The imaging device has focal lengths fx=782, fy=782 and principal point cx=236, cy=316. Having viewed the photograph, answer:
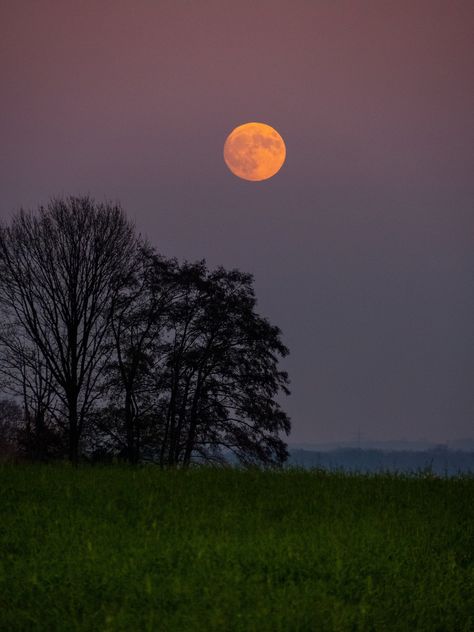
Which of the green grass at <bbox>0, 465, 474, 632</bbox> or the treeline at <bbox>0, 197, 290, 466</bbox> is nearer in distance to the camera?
the green grass at <bbox>0, 465, 474, 632</bbox>

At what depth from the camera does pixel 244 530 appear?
12.3 metres

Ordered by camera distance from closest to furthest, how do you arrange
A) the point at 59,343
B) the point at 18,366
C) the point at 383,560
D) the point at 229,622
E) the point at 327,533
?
the point at 229,622 → the point at 383,560 → the point at 327,533 → the point at 59,343 → the point at 18,366

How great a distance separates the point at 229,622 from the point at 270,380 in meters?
25.7

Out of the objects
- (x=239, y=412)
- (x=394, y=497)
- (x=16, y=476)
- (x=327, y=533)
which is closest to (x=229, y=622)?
(x=327, y=533)

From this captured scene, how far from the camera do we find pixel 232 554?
10.4 m

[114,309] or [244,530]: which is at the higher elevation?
[114,309]

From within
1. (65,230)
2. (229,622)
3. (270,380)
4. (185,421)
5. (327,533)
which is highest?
(65,230)

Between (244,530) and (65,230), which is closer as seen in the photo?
(244,530)

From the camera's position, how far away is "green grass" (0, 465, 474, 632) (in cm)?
840

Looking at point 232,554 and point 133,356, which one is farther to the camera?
point 133,356

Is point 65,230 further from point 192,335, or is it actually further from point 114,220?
point 192,335

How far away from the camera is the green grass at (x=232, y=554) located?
→ 8.40 m

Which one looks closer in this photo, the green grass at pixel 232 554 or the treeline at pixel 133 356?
the green grass at pixel 232 554

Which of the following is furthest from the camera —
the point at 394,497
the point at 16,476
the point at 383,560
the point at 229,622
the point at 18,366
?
the point at 18,366
